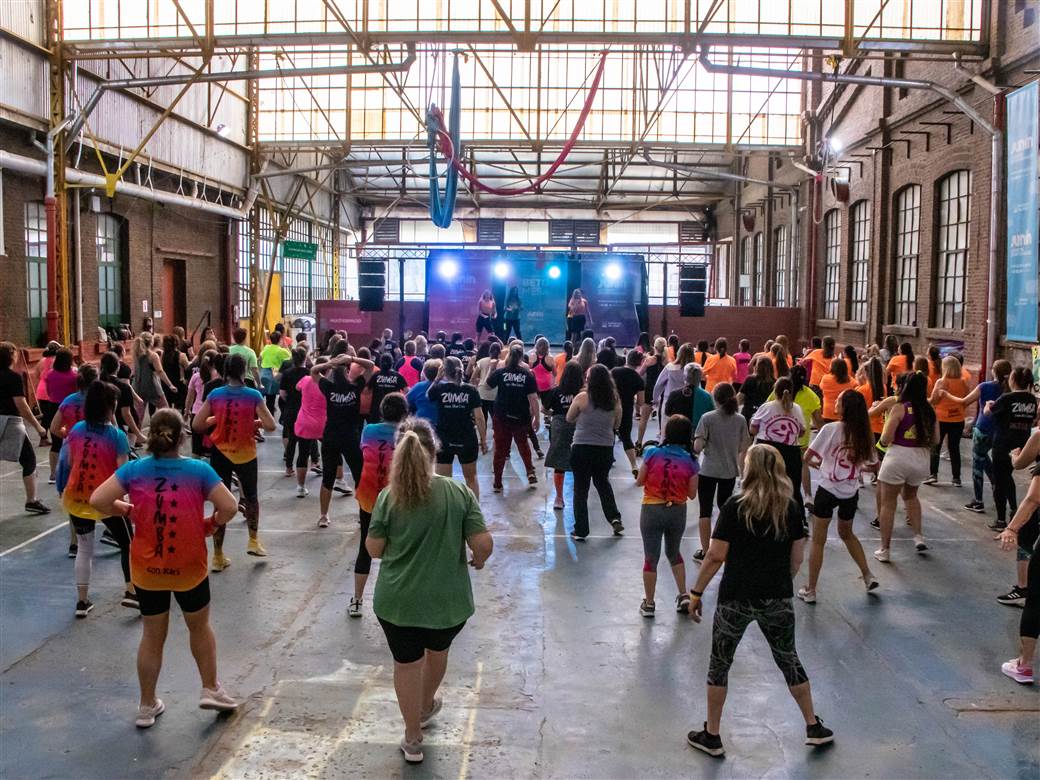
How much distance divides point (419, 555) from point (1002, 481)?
7511 millimetres

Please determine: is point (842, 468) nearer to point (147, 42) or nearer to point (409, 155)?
point (147, 42)

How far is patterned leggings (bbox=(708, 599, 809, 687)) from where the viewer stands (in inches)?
199

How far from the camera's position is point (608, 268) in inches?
989

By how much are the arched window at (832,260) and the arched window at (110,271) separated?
17.5m

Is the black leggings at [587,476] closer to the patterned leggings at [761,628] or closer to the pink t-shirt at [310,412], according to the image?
the pink t-shirt at [310,412]

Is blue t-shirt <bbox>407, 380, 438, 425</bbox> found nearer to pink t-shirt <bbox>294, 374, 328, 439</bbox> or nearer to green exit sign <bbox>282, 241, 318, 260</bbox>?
pink t-shirt <bbox>294, 374, 328, 439</bbox>

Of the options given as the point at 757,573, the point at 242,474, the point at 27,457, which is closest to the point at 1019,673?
the point at 757,573

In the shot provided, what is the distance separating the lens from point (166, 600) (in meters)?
5.16

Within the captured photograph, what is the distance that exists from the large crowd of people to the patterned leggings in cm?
1

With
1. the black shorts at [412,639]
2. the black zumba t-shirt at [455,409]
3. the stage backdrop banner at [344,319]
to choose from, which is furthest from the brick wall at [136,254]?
the black shorts at [412,639]

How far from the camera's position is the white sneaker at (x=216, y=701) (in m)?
5.39

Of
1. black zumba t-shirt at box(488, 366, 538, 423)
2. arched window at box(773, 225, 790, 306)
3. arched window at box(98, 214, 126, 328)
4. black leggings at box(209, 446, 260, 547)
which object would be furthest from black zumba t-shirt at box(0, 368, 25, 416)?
arched window at box(773, 225, 790, 306)

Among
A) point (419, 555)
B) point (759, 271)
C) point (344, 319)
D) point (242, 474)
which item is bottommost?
point (242, 474)

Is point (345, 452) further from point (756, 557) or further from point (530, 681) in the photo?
point (756, 557)
